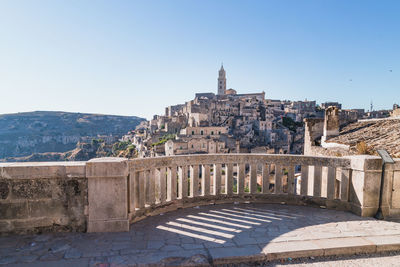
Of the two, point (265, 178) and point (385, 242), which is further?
point (265, 178)

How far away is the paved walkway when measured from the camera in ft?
10.5

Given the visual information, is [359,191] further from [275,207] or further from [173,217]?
[173,217]

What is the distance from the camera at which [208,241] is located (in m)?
3.66

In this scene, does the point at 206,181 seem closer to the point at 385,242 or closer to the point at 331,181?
the point at 331,181

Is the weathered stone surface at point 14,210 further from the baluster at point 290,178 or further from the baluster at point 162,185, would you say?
the baluster at point 290,178

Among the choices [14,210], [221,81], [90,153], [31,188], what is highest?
[221,81]

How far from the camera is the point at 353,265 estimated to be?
10.3 feet

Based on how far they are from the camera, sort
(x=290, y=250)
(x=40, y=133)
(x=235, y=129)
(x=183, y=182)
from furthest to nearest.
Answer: (x=40, y=133), (x=235, y=129), (x=183, y=182), (x=290, y=250)

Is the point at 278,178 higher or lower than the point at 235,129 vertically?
higher

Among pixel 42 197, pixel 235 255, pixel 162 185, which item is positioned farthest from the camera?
pixel 162 185

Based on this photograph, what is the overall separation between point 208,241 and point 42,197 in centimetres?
287

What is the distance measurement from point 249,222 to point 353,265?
1705mm

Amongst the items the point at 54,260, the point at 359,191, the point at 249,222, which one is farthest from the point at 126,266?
the point at 359,191

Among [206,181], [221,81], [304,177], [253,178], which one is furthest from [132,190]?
[221,81]
